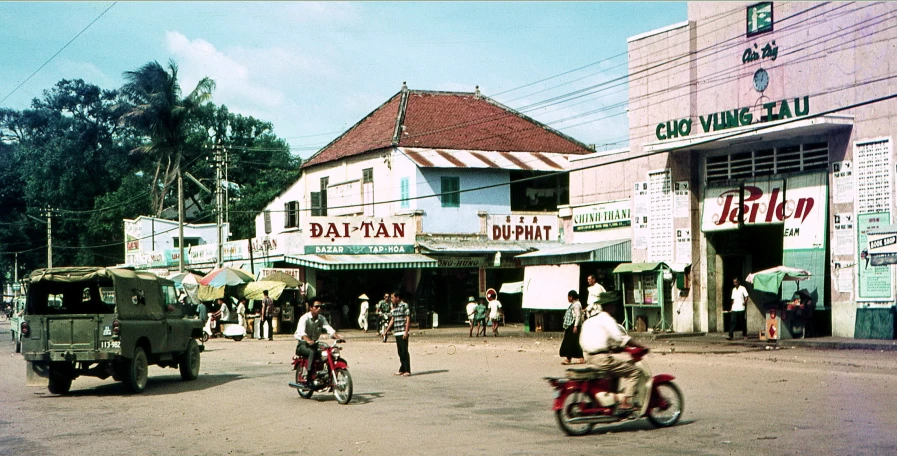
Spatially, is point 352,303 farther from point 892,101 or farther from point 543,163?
point 892,101

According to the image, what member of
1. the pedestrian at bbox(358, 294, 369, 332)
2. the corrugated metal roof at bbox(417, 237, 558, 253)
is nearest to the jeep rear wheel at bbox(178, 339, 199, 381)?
the pedestrian at bbox(358, 294, 369, 332)

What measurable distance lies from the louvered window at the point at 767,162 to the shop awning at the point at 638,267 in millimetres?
3038

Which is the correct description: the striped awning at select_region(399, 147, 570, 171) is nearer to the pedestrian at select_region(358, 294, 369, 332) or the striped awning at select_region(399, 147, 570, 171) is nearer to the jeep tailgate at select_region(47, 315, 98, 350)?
the pedestrian at select_region(358, 294, 369, 332)

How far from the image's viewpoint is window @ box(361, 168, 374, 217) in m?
42.9

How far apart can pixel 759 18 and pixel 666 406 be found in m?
18.4

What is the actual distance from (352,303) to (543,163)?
10.8 metres

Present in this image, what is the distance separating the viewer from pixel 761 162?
27.0m

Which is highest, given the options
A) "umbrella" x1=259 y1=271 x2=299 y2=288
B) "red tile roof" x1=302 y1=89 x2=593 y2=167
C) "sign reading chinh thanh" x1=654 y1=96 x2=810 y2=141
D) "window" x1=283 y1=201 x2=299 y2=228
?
"red tile roof" x1=302 y1=89 x2=593 y2=167

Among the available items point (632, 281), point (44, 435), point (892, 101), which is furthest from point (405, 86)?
point (44, 435)

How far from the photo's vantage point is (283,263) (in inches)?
1550

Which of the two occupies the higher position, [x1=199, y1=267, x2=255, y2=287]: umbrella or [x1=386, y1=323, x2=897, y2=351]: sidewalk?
[x1=199, y1=267, x2=255, y2=287]: umbrella

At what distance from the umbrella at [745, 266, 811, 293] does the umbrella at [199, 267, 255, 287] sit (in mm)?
20005

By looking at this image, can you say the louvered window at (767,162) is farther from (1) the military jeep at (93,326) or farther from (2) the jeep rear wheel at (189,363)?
(1) the military jeep at (93,326)

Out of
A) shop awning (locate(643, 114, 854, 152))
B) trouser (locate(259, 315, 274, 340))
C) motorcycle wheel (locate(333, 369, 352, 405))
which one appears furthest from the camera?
trouser (locate(259, 315, 274, 340))
